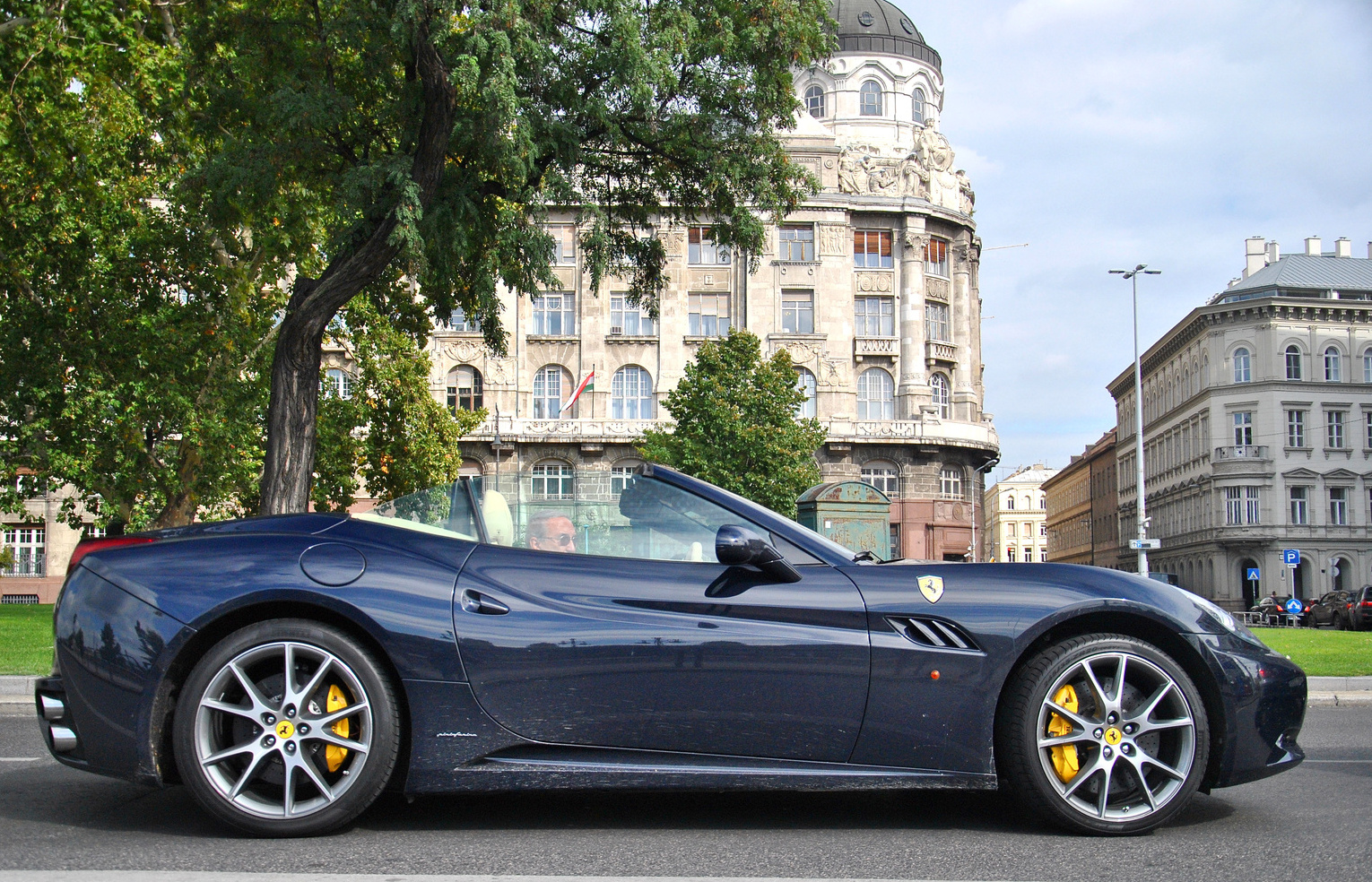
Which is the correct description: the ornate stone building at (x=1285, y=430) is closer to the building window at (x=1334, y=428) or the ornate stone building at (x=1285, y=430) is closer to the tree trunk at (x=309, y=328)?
the building window at (x=1334, y=428)

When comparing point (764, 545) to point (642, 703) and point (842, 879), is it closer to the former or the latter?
point (642, 703)

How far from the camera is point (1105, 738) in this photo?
3.86 meters

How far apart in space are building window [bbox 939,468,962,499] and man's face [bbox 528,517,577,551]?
53.6 meters

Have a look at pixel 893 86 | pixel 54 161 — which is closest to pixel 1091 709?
pixel 54 161

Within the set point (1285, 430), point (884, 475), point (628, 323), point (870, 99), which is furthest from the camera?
point (1285, 430)

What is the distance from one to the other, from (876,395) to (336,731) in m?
54.5

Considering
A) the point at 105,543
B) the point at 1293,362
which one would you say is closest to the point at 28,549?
the point at 105,543

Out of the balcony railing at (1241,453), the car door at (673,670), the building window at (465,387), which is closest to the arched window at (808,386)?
the building window at (465,387)

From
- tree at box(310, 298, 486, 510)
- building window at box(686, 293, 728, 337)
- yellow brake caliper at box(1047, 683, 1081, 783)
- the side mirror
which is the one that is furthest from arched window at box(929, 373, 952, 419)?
the side mirror

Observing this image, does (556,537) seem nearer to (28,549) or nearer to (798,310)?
(798,310)

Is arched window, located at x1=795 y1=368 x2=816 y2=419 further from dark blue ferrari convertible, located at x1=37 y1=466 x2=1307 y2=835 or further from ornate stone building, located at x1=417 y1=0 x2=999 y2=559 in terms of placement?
dark blue ferrari convertible, located at x1=37 y1=466 x2=1307 y2=835

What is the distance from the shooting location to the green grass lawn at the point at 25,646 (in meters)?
10.9

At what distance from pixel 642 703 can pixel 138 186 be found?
24533 mm

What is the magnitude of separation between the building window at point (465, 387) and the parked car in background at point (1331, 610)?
1426 inches
